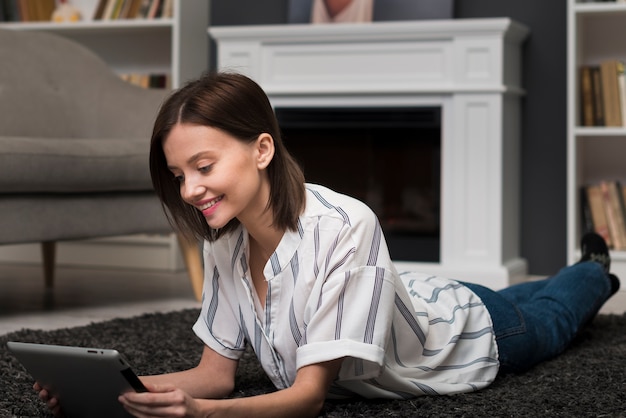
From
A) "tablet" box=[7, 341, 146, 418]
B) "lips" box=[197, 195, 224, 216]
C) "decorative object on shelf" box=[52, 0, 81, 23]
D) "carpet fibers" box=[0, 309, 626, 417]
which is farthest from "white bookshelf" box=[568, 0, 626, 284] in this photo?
"tablet" box=[7, 341, 146, 418]

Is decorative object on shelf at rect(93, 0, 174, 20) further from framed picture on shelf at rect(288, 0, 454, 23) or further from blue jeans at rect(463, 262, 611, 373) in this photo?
blue jeans at rect(463, 262, 611, 373)

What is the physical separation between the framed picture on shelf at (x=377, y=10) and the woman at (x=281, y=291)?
7.38 ft

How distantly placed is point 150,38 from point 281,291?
9.97 feet

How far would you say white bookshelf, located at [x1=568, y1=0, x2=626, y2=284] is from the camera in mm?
3307

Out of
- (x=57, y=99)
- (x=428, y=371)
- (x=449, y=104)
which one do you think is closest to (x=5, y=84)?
(x=57, y=99)

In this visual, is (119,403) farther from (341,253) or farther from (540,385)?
(540,385)

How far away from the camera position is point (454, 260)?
346 cm

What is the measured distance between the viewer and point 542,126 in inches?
145

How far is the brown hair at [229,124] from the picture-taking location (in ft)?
4.18

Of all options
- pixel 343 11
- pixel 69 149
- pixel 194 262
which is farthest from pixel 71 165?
pixel 343 11

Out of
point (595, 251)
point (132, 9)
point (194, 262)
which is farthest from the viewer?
point (132, 9)

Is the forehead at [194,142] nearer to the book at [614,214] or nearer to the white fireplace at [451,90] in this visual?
the white fireplace at [451,90]

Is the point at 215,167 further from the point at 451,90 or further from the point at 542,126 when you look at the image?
the point at 542,126

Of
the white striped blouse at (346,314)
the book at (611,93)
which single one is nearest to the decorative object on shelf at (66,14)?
the book at (611,93)
